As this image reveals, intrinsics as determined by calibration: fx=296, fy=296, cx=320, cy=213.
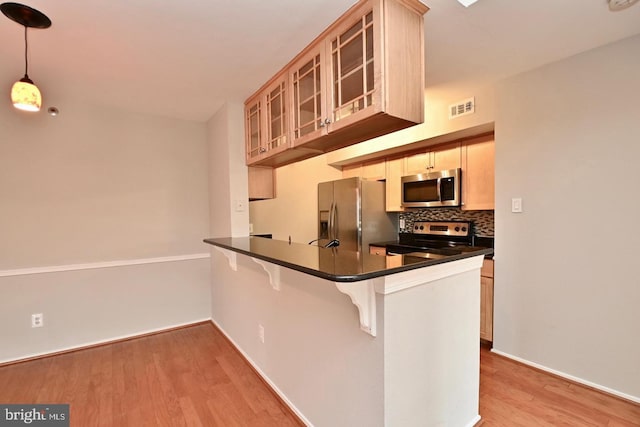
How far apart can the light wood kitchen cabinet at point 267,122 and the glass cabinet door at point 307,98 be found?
121mm

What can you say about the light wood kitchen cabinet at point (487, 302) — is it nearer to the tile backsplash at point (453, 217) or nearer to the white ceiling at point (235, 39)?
the tile backsplash at point (453, 217)

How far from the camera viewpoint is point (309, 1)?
147 cm

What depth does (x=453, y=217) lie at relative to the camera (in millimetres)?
3287

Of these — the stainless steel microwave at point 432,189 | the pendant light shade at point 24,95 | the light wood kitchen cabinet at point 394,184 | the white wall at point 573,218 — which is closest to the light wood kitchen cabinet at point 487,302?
the white wall at point 573,218

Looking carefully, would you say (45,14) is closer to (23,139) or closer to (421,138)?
(23,139)

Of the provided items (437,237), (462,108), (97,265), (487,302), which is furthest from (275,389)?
(462,108)

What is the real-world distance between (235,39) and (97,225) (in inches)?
90.4

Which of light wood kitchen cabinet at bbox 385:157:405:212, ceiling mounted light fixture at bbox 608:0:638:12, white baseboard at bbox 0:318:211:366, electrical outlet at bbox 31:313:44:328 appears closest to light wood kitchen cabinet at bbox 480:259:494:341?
light wood kitchen cabinet at bbox 385:157:405:212

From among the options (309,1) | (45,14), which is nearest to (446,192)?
(309,1)

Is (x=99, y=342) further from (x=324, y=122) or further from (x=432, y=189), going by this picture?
(x=432, y=189)

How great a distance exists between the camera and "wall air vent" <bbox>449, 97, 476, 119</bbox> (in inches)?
103

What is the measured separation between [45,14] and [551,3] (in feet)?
8.57

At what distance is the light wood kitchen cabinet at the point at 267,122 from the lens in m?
2.19

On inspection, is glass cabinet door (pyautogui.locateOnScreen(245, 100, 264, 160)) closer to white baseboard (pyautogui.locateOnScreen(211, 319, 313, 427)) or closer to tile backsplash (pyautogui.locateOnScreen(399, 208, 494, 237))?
white baseboard (pyautogui.locateOnScreen(211, 319, 313, 427))
